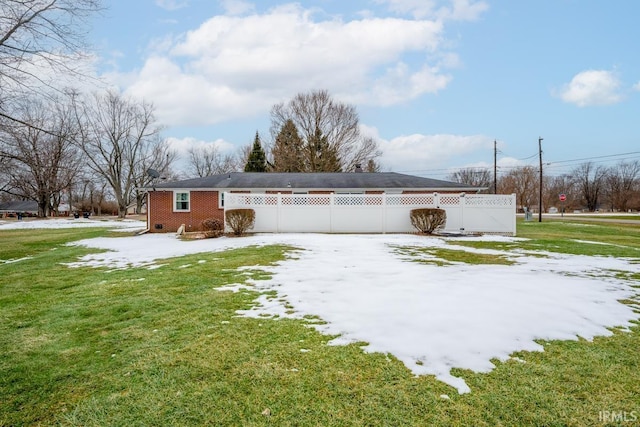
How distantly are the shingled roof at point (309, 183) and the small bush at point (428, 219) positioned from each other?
16.7 feet

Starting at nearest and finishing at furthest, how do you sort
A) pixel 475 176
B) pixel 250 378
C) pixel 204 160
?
1. pixel 250 378
2. pixel 204 160
3. pixel 475 176

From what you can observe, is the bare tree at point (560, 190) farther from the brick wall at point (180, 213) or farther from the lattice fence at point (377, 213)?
the brick wall at point (180, 213)

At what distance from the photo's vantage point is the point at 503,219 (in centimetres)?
1434

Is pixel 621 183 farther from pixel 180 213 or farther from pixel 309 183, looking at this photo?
pixel 180 213

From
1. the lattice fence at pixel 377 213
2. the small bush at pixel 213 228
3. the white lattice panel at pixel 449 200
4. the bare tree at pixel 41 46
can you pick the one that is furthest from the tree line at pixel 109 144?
the white lattice panel at pixel 449 200

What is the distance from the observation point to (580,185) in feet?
232

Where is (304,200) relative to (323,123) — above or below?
below

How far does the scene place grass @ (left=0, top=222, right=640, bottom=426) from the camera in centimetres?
204

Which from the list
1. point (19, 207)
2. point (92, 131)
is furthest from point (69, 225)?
point (19, 207)

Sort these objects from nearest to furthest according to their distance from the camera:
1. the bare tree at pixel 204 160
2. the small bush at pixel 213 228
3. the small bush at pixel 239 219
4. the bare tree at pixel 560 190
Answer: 1. the small bush at pixel 239 219
2. the small bush at pixel 213 228
3. the bare tree at pixel 204 160
4. the bare tree at pixel 560 190

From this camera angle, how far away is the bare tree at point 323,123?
34500 millimetres

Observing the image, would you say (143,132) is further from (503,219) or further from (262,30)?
(503,219)

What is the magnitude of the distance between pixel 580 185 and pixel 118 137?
278 ft

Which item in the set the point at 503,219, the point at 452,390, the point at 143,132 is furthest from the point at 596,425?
the point at 143,132
